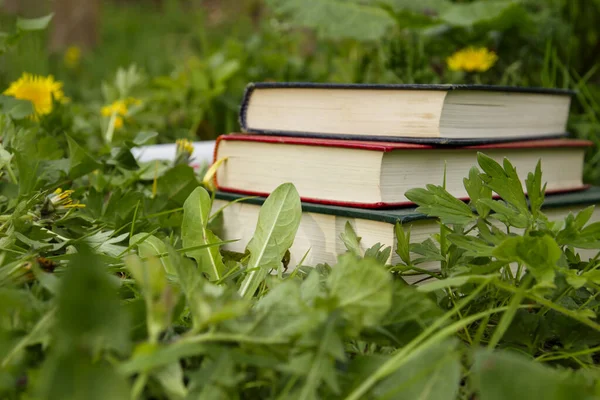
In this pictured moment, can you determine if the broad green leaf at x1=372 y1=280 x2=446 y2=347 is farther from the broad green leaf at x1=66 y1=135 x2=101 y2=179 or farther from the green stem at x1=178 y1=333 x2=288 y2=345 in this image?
the broad green leaf at x1=66 y1=135 x2=101 y2=179

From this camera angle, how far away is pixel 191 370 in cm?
49

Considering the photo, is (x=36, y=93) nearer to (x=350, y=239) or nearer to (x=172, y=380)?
(x=350, y=239)

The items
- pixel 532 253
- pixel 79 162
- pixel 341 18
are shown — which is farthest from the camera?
pixel 341 18

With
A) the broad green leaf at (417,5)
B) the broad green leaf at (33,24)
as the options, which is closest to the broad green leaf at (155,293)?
the broad green leaf at (33,24)

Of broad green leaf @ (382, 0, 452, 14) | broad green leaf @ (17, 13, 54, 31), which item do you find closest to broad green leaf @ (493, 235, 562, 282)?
broad green leaf @ (17, 13, 54, 31)

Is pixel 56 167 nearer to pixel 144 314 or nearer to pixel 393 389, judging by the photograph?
pixel 144 314

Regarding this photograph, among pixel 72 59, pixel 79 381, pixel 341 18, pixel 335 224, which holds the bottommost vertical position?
pixel 72 59

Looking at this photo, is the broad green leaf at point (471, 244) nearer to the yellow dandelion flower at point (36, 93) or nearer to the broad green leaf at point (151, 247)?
the broad green leaf at point (151, 247)

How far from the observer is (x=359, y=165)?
2.92 feet

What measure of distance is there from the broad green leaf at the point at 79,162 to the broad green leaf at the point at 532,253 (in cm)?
59

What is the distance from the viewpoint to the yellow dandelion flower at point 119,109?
1.43m

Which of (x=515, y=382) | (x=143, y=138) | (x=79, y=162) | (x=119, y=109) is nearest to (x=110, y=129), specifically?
(x=119, y=109)

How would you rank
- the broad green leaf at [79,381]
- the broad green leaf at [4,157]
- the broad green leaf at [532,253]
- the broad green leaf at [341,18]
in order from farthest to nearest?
the broad green leaf at [341,18] → the broad green leaf at [4,157] → the broad green leaf at [532,253] → the broad green leaf at [79,381]

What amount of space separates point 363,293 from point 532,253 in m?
0.19
